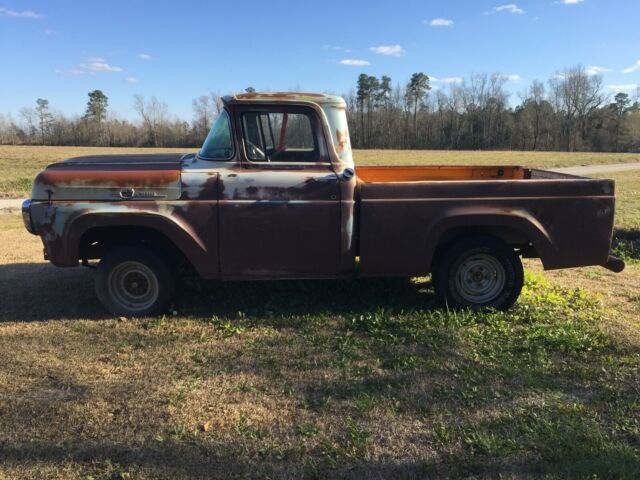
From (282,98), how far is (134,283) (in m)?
2.31

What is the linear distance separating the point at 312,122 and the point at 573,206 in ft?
8.55

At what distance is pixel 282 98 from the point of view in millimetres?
4805

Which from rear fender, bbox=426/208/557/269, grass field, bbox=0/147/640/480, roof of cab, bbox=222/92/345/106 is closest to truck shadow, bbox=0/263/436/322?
grass field, bbox=0/147/640/480

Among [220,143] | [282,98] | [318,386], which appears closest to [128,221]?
[220,143]

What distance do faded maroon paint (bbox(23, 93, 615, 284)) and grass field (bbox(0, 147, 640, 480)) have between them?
2.04 ft

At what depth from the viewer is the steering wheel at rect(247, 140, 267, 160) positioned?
4.77 m

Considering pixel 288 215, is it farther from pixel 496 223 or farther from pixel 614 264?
pixel 614 264

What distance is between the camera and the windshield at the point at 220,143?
4.76 meters

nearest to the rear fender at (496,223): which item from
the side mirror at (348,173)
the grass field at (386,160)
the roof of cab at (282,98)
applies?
the side mirror at (348,173)

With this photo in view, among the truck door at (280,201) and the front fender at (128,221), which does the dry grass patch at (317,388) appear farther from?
the front fender at (128,221)

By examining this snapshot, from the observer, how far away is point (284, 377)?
3.81 meters

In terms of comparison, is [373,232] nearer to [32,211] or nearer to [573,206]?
[573,206]

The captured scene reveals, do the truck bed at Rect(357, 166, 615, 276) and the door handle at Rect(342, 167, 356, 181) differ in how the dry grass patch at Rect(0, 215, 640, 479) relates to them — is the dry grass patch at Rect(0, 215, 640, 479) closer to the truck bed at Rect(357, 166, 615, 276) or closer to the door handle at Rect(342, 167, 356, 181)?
the truck bed at Rect(357, 166, 615, 276)

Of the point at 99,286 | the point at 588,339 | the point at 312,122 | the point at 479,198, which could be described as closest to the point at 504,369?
the point at 588,339
